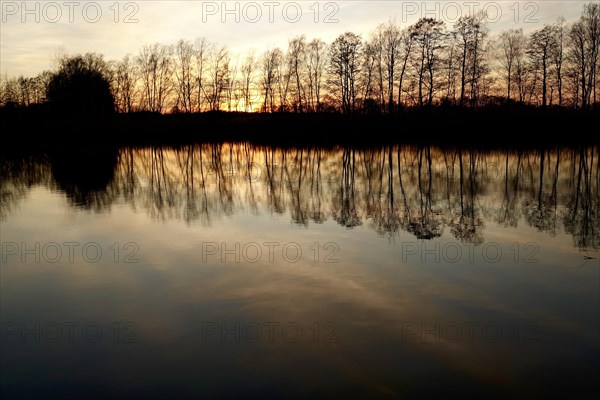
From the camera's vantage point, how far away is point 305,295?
7121 mm

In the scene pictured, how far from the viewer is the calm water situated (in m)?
4.91

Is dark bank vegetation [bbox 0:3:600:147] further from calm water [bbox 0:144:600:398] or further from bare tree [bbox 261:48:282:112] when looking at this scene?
calm water [bbox 0:144:600:398]

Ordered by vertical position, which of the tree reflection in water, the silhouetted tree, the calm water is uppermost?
the silhouetted tree

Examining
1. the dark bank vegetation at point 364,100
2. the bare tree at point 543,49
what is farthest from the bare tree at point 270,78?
the bare tree at point 543,49

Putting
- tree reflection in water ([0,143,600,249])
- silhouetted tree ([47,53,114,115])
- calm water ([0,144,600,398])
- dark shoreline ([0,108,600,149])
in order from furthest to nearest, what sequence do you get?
1. silhouetted tree ([47,53,114,115])
2. dark shoreline ([0,108,600,149])
3. tree reflection in water ([0,143,600,249])
4. calm water ([0,144,600,398])

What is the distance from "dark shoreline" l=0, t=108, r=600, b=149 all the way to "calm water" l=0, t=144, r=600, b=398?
2677 cm

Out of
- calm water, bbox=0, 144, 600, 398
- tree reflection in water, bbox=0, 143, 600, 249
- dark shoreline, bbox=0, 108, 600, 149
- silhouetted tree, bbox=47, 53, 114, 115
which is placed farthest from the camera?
silhouetted tree, bbox=47, 53, 114, 115

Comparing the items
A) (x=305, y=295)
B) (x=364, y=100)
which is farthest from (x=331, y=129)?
(x=305, y=295)

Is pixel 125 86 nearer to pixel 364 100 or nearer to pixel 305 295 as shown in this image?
pixel 364 100

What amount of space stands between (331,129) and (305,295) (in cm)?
4736

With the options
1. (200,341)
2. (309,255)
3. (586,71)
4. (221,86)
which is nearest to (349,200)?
(309,255)

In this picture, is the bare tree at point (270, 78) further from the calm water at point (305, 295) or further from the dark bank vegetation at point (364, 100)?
the calm water at point (305, 295)

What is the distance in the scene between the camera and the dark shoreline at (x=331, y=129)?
145ft

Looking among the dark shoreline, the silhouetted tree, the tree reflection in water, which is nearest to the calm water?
the tree reflection in water
